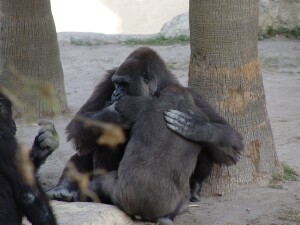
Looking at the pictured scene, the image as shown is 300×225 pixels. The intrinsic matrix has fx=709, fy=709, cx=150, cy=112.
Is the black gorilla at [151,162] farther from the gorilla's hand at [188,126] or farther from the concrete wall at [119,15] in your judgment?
the concrete wall at [119,15]

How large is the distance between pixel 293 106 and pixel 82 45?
5.04 m

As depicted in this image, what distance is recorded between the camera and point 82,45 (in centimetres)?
1211

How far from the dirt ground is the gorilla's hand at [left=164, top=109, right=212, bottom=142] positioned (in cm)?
62

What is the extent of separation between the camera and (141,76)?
473 cm

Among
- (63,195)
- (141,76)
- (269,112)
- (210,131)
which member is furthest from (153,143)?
(269,112)

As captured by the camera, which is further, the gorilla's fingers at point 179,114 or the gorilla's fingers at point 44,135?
the gorilla's fingers at point 179,114

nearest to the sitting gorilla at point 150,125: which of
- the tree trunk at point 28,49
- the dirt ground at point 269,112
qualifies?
the dirt ground at point 269,112

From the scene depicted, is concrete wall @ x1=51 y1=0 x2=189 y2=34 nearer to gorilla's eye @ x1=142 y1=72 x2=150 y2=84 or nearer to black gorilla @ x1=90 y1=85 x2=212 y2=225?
gorilla's eye @ x1=142 y1=72 x2=150 y2=84

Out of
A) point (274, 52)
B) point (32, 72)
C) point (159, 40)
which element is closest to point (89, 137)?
point (32, 72)

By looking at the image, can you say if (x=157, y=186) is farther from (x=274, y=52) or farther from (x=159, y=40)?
(x=159, y=40)

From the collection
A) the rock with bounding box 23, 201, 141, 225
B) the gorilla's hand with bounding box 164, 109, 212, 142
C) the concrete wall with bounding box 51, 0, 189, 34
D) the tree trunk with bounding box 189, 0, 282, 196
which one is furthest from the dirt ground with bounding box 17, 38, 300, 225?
the concrete wall with bounding box 51, 0, 189, 34

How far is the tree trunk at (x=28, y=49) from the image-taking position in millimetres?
7312

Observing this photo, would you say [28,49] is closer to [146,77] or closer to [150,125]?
[146,77]

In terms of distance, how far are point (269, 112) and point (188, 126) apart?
3456 millimetres
